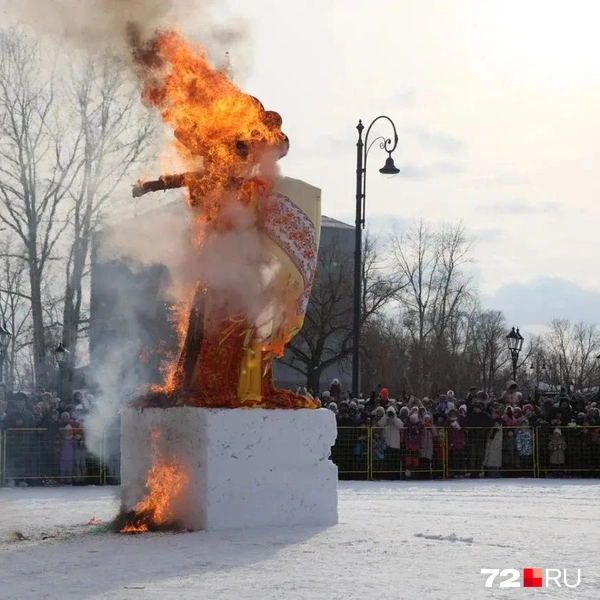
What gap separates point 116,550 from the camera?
36.2 ft

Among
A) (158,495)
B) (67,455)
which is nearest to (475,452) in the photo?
(67,455)

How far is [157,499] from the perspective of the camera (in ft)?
42.1

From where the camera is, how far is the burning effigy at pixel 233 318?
12.6 m

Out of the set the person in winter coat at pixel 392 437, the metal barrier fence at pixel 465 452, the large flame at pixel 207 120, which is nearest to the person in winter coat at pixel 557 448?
the metal barrier fence at pixel 465 452

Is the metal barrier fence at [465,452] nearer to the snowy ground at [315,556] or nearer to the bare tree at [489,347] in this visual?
the snowy ground at [315,556]

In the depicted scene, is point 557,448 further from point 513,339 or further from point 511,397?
point 513,339

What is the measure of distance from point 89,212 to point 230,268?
21976 mm

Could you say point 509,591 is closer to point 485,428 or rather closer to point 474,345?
point 485,428

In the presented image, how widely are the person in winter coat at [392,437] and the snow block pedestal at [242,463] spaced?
1129cm

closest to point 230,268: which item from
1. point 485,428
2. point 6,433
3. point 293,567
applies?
point 293,567

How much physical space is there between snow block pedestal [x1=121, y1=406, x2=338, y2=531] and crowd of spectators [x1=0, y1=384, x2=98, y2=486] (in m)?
9.21

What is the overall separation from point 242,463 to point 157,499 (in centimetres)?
110

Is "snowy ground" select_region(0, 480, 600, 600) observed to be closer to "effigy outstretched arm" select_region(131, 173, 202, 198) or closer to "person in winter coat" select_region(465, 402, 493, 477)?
"effigy outstretched arm" select_region(131, 173, 202, 198)

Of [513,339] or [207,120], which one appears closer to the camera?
[207,120]
